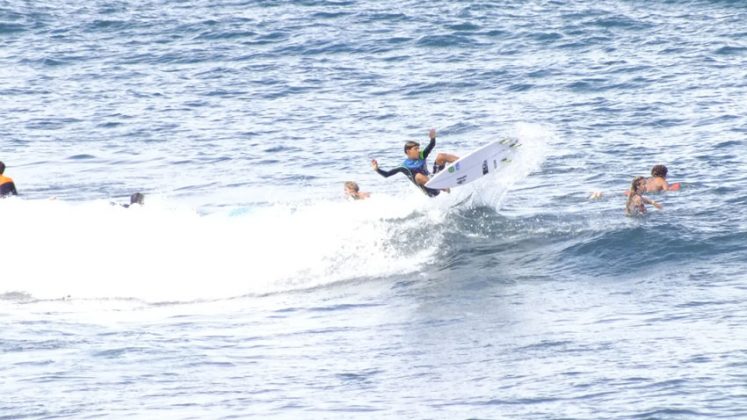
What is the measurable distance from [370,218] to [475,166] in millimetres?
2372

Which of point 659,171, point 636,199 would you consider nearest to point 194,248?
point 636,199

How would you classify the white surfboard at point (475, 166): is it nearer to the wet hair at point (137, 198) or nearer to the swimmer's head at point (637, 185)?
the swimmer's head at point (637, 185)

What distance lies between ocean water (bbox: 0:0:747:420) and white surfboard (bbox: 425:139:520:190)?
484 mm

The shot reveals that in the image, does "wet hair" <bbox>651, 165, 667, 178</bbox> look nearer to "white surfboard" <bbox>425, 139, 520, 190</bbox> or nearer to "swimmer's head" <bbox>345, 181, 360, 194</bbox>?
"white surfboard" <bbox>425, 139, 520, 190</bbox>

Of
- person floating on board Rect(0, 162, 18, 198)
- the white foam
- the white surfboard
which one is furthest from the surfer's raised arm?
person floating on board Rect(0, 162, 18, 198)

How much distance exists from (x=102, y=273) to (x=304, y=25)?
23.1 m

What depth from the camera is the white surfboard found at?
2439 cm

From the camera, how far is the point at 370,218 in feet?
84.2

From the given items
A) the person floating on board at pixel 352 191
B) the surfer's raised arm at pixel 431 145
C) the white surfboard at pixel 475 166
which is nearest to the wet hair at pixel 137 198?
the person floating on board at pixel 352 191

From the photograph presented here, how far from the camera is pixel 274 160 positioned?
32.8 metres

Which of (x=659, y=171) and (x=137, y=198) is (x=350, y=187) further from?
(x=659, y=171)

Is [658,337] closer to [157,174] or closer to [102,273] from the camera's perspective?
[102,273]

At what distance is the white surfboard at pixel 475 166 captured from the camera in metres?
24.4

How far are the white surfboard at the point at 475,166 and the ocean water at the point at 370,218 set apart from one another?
1.59ft
